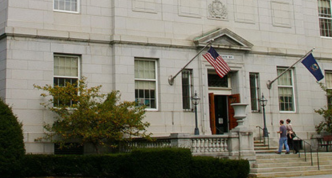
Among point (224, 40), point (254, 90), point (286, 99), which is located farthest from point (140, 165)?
point (286, 99)

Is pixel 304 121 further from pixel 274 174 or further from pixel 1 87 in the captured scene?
pixel 1 87

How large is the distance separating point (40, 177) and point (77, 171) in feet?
4.34

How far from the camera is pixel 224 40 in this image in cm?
2312

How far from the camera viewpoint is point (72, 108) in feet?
62.0

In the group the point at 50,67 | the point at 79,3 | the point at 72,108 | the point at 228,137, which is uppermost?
the point at 79,3

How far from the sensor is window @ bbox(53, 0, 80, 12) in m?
20.5

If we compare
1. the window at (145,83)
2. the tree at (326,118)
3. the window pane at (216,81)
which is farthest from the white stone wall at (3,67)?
the tree at (326,118)

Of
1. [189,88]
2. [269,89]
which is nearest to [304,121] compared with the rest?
[269,89]

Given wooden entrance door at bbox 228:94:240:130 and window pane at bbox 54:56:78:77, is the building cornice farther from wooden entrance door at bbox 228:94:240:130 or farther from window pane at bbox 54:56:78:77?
wooden entrance door at bbox 228:94:240:130

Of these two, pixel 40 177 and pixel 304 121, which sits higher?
pixel 304 121

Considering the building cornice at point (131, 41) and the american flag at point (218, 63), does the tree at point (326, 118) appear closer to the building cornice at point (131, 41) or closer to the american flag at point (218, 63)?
the building cornice at point (131, 41)

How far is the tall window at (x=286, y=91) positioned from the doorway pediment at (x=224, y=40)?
284 cm

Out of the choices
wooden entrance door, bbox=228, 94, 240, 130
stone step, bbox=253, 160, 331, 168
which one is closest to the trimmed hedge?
stone step, bbox=253, 160, 331, 168

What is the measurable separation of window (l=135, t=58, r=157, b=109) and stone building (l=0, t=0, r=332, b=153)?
0.05m
